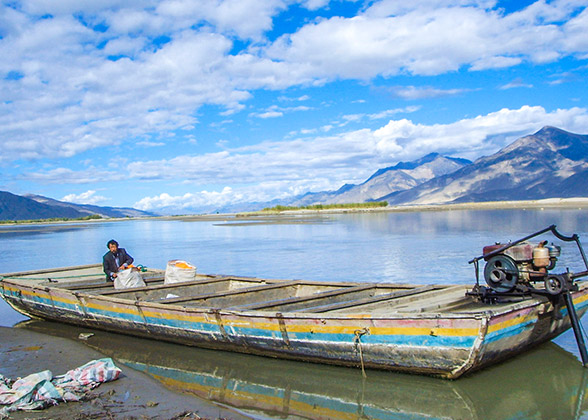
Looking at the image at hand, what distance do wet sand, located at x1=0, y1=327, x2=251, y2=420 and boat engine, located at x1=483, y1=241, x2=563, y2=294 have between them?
16.8ft

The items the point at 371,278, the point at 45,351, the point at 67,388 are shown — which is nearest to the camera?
the point at 67,388

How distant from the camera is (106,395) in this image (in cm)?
802

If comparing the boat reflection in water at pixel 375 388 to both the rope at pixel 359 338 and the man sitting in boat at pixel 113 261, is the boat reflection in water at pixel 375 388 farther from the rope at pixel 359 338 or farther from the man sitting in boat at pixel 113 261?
the man sitting in boat at pixel 113 261

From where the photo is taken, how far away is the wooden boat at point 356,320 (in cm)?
792

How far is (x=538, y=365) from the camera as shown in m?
9.43

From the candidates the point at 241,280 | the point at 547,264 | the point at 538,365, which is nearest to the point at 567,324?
the point at 538,365

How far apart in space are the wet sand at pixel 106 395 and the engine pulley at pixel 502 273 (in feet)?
16.6

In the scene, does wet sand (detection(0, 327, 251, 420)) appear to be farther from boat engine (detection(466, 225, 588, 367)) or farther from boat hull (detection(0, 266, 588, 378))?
boat engine (detection(466, 225, 588, 367))

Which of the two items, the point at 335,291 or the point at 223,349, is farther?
the point at 335,291

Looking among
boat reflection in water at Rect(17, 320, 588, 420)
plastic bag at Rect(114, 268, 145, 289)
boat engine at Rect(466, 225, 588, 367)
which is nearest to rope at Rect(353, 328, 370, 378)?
boat reflection in water at Rect(17, 320, 588, 420)

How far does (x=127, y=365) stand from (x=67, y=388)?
8.19ft

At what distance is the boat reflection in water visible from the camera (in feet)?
25.6

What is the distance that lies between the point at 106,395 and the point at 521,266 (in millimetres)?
7512

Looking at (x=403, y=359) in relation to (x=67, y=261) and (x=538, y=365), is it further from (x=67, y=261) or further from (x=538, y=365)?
(x=67, y=261)
